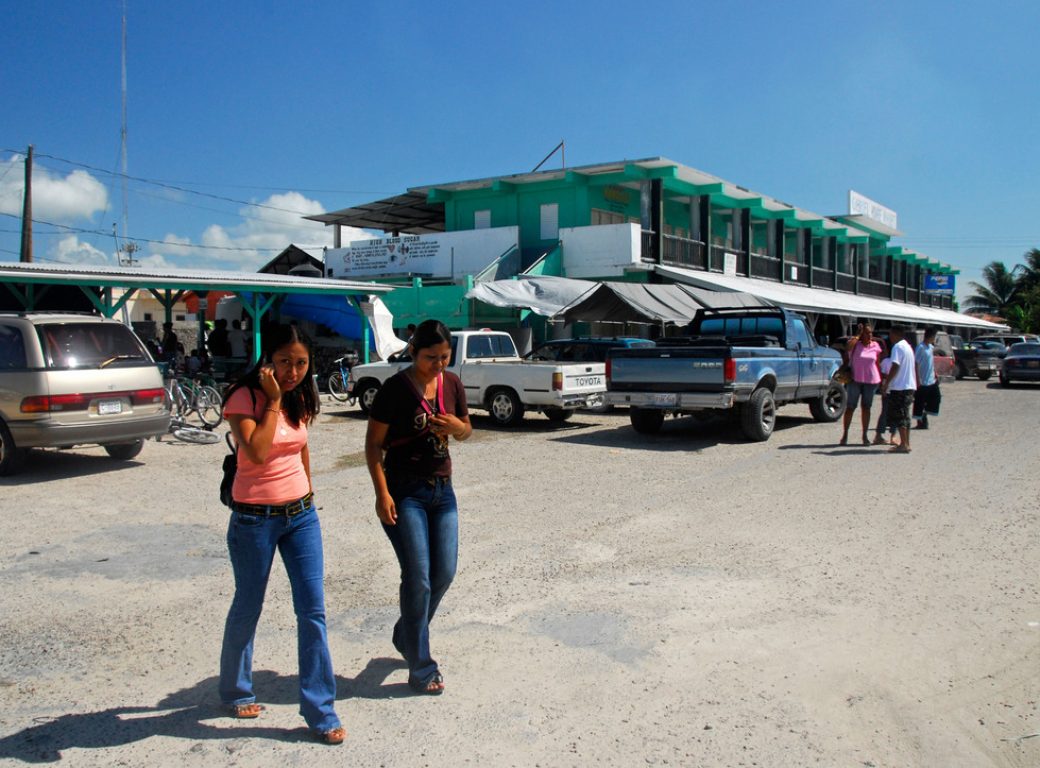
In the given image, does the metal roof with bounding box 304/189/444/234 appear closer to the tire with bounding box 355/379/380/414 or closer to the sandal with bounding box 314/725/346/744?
the tire with bounding box 355/379/380/414

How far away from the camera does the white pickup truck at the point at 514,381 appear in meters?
14.0

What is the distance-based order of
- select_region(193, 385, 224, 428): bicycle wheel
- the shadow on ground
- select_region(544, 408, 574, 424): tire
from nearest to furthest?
the shadow on ground → select_region(193, 385, 224, 428): bicycle wheel → select_region(544, 408, 574, 424): tire

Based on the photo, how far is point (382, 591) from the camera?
560 cm

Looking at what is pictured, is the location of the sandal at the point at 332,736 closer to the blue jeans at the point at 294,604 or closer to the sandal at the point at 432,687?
the blue jeans at the point at 294,604

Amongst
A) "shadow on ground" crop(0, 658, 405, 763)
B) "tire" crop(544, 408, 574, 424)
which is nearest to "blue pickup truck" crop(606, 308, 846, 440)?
"tire" crop(544, 408, 574, 424)

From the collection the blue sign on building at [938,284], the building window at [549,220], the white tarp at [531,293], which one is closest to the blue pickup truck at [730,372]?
the white tarp at [531,293]

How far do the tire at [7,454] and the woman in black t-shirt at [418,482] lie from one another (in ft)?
23.9

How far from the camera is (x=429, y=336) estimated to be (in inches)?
155

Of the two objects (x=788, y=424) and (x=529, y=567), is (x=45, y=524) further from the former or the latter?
(x=788, y=424)

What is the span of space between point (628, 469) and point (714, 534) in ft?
10.8

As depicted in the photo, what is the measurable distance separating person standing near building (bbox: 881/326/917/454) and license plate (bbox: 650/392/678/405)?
2.89 m

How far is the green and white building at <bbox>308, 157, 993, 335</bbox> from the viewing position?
24.9 metres

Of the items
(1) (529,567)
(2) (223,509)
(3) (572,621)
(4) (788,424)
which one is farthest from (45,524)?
(4) (788,424)

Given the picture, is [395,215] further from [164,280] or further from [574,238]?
[164,280]
